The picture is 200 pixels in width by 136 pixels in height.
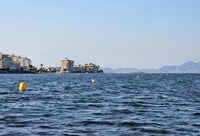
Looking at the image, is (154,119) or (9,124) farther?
(154,119)

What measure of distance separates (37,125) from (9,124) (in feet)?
5.91

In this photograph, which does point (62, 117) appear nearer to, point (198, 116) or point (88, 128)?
point (88, 128)

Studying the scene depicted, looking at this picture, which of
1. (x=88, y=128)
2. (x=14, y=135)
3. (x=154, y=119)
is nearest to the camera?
(x=14, y=135)

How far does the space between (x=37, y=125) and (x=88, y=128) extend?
3219mm

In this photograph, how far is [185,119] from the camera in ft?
85.3

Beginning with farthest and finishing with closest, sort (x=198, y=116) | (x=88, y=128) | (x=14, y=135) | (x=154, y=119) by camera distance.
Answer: (x=198, y=116) → (x=154, y=119) → (x=88, y=128) → (x=14, y=135)

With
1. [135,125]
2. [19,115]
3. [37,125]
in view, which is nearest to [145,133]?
[135,125]

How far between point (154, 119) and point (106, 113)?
4.46m

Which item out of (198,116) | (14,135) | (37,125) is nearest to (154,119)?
(198,116)

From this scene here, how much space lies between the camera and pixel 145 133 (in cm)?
2077

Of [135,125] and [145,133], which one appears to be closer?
[145,133]

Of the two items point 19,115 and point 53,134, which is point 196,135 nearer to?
point 53,134

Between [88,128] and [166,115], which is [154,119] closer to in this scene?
[166,115]

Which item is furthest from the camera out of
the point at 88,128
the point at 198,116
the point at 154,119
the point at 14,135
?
the point at 198,116
